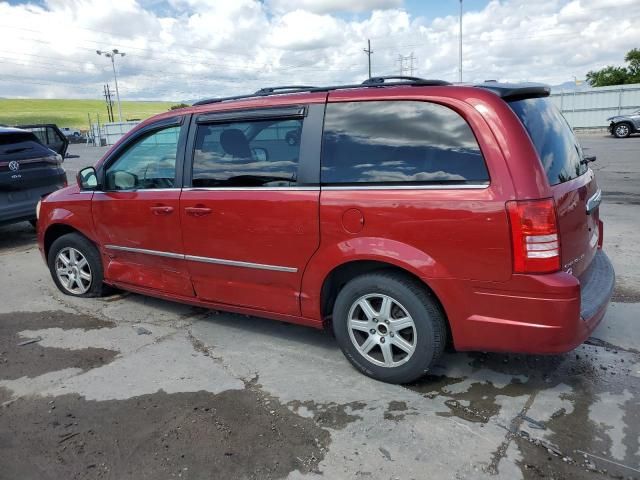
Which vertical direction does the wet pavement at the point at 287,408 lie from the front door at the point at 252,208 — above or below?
below

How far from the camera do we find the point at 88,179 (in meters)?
4.69

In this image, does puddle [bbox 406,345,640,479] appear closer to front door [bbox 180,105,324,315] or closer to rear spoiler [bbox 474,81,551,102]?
front door [bbox 180,105,324,315]

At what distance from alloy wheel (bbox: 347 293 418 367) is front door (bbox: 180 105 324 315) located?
459 mm

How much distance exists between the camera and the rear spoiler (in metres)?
2.97

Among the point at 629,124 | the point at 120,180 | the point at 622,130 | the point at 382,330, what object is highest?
the point at 629,124

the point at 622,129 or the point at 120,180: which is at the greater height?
the point at 622,129

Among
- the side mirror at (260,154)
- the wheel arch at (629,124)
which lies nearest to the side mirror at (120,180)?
the side mirror at (260,154)

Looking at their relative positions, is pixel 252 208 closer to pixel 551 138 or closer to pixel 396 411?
pixel 396 411

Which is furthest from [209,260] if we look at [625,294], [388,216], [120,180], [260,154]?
[625,294]

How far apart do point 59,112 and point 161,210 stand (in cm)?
10194

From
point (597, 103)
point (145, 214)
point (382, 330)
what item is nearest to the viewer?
point (382, 330)

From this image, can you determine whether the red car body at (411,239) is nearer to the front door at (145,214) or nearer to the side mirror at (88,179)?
the front door at (145,214)

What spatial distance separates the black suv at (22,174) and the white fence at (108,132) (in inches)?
1262

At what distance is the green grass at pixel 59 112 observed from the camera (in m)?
77.5
